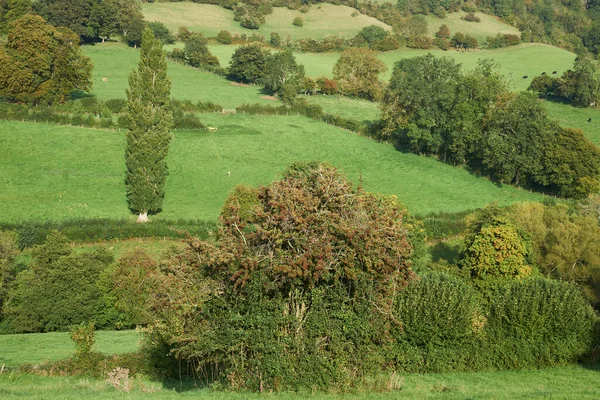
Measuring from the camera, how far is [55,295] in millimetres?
41125

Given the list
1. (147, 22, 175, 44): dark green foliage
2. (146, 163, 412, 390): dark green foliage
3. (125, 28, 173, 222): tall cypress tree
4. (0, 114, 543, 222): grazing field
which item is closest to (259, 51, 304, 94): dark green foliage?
(0, 114, 543, 222): grazing field

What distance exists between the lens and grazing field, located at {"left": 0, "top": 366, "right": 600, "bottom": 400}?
71.6 feet

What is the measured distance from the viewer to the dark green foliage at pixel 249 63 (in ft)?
358

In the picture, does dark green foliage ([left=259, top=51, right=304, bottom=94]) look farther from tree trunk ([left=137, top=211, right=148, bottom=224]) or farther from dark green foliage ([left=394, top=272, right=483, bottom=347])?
dark green foliage ([left=394, top=272, right=483, bottom=347])

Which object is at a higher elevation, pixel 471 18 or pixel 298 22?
pixel 471 18

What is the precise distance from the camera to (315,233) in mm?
22109

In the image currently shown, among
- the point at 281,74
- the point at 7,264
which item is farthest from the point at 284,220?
the point at 281,74

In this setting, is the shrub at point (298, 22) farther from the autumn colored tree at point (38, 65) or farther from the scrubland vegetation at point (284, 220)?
the autumn colored tree at point (38, 65)

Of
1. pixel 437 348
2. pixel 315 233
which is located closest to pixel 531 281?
pixel 437 348

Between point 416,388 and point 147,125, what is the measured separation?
39.7 m

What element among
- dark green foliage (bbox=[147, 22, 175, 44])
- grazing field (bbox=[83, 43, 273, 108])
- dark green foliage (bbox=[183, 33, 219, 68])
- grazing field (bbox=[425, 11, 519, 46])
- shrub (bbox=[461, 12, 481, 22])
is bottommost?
grazing field (bbox=[83, 43, 273, 108])

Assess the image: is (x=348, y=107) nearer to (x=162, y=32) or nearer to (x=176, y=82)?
(x=176, y=82)

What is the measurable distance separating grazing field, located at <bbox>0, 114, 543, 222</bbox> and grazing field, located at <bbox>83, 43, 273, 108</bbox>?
10236 mm

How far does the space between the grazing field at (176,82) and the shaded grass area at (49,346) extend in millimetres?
58658
